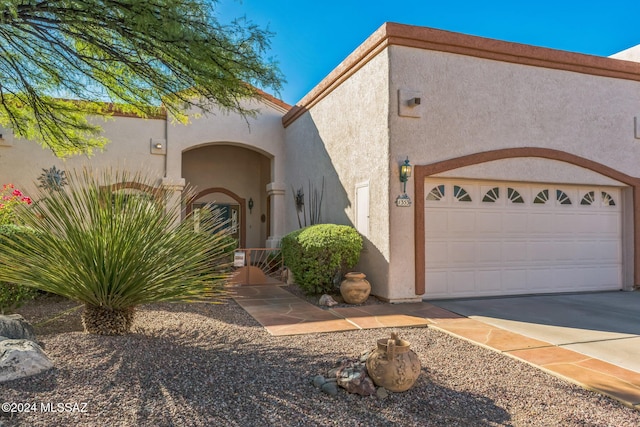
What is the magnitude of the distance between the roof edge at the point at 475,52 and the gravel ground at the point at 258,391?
5036 mm

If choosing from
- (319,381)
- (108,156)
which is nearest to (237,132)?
(108,156)

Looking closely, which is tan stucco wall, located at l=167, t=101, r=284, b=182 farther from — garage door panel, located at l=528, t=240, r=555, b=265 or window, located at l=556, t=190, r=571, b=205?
window, located at l=556, t=190, r=571, b=205

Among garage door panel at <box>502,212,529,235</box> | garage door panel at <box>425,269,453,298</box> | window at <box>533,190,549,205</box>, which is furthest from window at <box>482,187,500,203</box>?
garage door panel at <box>425,269,453,298</box>

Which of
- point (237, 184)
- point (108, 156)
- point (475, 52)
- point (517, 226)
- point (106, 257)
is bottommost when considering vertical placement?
point (106, 257)

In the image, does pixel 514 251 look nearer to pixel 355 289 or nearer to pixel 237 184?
pixel 355 289

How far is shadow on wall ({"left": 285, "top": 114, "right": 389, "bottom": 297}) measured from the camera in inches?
294

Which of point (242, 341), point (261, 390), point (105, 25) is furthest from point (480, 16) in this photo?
point (261, 390)

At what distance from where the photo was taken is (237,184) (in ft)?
47.6

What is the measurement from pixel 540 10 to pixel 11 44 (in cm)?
997

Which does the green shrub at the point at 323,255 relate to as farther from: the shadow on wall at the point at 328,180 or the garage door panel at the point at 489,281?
the garage door panel at the point at 489,281

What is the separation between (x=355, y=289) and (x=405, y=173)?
200 centimetres

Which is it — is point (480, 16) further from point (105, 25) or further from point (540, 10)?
point (105, 25)

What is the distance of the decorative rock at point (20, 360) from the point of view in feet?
10.0

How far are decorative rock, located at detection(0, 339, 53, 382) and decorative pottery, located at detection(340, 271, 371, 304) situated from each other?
14.4 ft
